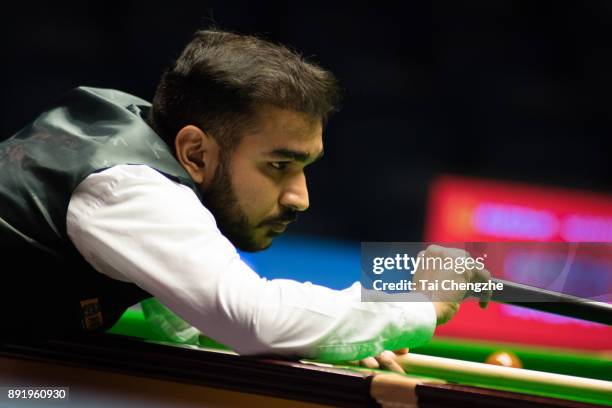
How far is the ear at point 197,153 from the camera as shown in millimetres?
1854

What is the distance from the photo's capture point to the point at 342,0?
383 cm

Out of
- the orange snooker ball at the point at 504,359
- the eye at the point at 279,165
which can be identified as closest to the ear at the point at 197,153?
the eye at the point at 279,165

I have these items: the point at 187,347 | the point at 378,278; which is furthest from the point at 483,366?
the point at 187,347

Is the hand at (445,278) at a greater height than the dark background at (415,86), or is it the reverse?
the dark background at (415,86)

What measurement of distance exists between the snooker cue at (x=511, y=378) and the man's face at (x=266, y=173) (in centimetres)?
42

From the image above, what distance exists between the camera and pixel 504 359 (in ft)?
6.72

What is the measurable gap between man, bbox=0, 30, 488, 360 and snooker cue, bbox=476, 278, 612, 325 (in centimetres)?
21

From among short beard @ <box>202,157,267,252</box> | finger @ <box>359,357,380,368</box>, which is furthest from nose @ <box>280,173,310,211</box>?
finger @ <box>359,357,380,368</box>

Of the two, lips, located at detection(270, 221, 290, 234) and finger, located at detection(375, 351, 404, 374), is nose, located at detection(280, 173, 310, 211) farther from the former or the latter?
finger, located at detection(375, 351, 404, 374)

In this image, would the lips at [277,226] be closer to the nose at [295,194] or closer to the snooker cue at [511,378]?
the nose at [295,194]

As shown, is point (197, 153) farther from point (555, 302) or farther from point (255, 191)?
point (555, 302)

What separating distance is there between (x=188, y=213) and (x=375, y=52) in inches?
94.0

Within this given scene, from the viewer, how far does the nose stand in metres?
1.86

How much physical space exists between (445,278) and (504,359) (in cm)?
48
